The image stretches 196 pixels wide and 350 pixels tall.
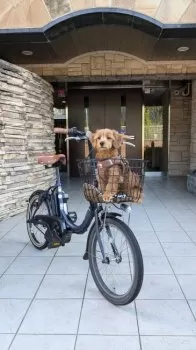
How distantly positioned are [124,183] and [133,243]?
1.22ft

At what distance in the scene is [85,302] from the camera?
2293 millimetres

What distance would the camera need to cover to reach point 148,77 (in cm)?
640

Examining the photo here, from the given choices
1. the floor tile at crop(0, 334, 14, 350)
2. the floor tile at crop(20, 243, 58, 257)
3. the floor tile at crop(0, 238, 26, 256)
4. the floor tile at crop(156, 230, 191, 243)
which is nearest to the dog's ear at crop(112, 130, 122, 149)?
the floor tile at crop(0, 334, 14, 350)

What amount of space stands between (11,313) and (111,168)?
1.11m

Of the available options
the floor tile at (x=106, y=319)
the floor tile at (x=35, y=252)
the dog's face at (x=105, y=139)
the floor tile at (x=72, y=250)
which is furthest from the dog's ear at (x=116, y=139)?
the floor tile at (x=35, y=252)

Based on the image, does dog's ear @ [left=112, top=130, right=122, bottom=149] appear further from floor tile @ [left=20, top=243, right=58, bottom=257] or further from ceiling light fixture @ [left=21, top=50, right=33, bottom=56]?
ceiling light fixture @ [left=21, top=50, right=33, bottom=56]

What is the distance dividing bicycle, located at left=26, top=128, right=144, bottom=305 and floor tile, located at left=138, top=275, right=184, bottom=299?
131 mm

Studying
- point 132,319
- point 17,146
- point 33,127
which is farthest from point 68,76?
point 132,319

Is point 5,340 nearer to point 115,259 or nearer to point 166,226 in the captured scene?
point 115,259

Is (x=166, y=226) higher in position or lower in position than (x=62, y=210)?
lower

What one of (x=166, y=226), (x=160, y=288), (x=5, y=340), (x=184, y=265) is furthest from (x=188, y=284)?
(x=166, y=226)

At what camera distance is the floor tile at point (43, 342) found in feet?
5.97

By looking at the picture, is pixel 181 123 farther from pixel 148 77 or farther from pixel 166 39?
pixel 166 39

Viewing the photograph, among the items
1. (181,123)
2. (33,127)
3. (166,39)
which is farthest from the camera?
(181,123)
